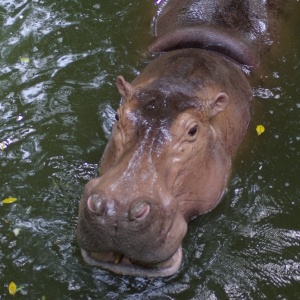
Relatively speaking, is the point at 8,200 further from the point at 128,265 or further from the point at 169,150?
the point at 169,150

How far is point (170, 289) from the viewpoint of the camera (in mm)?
4500

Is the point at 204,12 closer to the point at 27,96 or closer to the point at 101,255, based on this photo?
the point at 27,96

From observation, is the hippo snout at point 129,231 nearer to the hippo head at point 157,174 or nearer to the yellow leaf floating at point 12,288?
the hippo head at point 157,174

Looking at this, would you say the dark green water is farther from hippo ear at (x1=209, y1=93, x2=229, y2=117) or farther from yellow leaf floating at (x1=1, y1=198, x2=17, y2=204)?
hippo ear at (x1=209, y1=93, x2=229, y2=117)

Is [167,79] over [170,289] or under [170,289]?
over

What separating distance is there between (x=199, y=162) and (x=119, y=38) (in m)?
2.90

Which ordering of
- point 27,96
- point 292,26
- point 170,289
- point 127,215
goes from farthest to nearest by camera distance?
1. point 292,26
2. point 27,96
3. point 170,289
4. point 127,215

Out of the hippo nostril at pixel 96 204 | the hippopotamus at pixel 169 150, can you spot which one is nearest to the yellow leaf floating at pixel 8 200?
the hippopotamus at pixel 169 150

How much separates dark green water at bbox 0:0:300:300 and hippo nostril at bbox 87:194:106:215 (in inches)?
38.0

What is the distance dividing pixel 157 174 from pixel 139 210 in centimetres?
45

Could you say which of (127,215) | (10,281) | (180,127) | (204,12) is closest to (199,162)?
(180,127)

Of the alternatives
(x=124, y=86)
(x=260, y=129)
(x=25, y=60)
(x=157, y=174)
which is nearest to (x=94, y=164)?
(x=124, y=86)

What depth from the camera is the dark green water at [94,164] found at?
4605 mm

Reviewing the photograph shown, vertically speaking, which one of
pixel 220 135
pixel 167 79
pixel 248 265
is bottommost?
pixel 248 265
